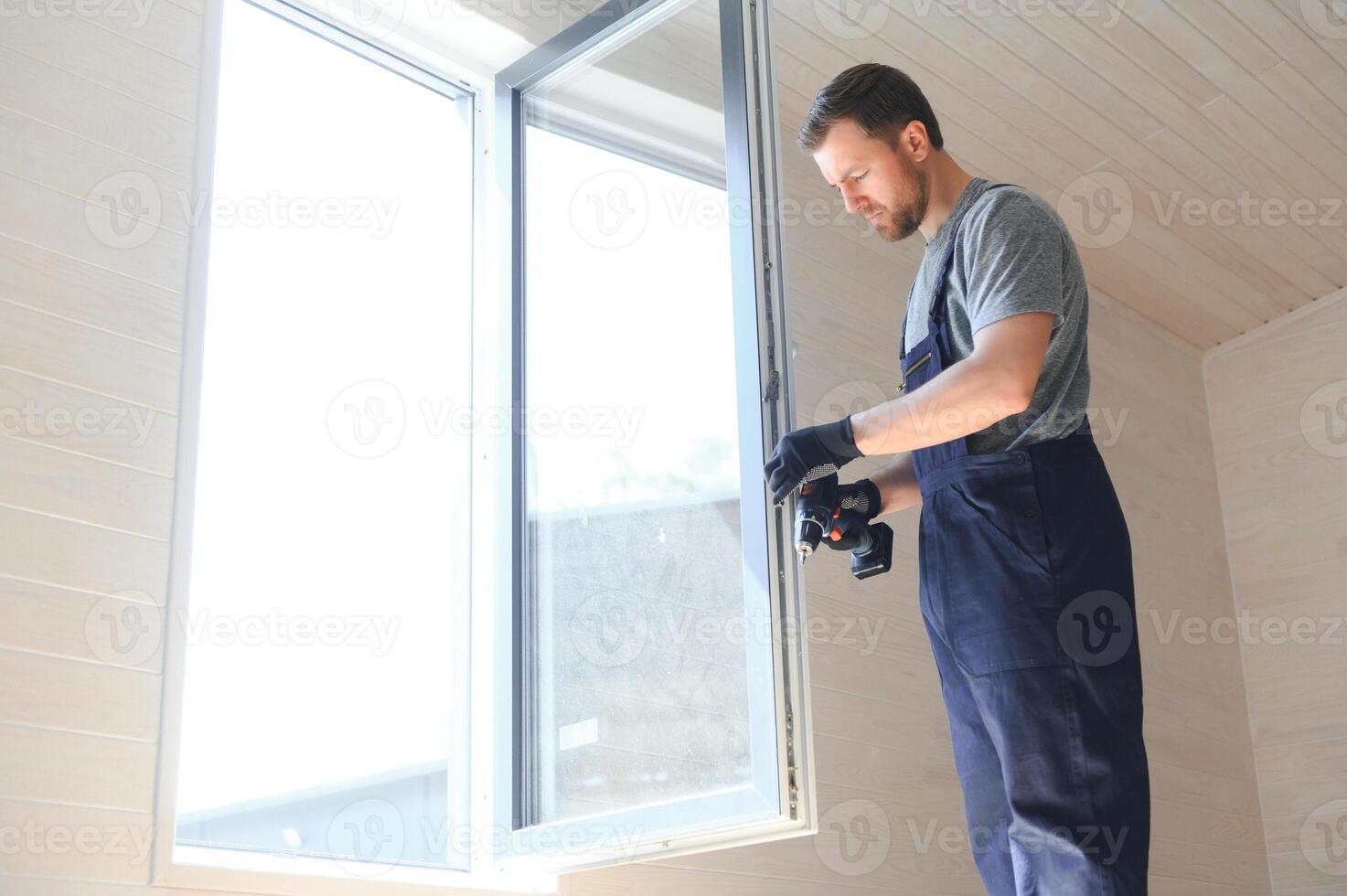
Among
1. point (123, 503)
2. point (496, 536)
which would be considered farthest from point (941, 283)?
point (123, 503)

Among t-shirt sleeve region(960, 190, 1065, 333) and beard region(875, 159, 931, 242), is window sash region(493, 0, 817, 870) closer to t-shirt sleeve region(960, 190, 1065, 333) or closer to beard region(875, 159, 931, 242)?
beard region(875, 159, 931, 242)

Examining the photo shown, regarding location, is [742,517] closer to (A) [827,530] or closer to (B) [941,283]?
(A) [827,530]

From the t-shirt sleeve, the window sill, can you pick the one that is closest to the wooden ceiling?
the t-shirt sleeve

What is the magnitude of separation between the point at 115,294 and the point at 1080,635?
1.49 metres

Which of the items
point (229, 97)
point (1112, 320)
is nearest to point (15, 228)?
point (229, 97)

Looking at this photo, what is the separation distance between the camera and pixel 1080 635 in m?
1.58

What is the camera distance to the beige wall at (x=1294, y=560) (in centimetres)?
429

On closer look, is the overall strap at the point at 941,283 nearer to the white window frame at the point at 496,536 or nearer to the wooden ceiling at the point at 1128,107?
the white window frame at the point at 496,536

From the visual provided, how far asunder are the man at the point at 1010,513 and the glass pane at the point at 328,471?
1003mm

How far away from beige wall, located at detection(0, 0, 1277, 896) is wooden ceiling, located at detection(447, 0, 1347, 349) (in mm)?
179

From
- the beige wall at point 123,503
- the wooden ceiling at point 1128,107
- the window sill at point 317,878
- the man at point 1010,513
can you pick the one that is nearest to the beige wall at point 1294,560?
the wooden ceiling at point 1128,107

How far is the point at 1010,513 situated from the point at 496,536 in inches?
46.0

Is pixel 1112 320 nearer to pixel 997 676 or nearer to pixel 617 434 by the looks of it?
pixel 617 434

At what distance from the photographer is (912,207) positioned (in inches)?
73.5
